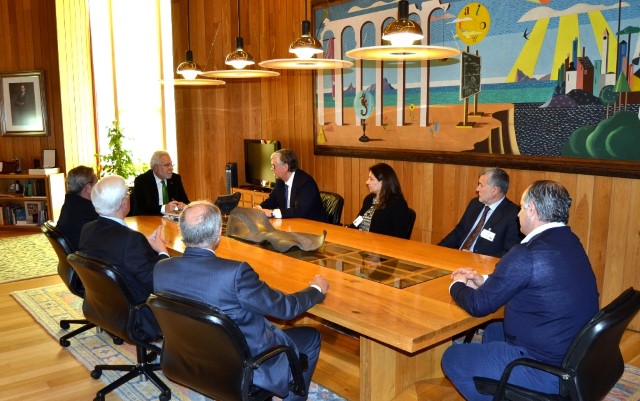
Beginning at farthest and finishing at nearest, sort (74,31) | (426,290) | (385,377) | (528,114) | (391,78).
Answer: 1. (74,31)
2. (391,78)
3. (528,114)
4. (385,377)
5. (426,290)

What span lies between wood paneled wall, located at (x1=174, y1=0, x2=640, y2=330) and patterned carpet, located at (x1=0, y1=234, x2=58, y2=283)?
222cm

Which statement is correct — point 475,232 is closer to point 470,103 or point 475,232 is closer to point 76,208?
point 470,103

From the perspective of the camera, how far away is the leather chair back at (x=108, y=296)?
2.70 meters

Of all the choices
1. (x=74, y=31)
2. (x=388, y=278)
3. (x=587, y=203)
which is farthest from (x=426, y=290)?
(x=74, y=31)

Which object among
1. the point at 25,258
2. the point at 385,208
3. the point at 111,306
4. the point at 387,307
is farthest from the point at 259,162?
the point at 387,307

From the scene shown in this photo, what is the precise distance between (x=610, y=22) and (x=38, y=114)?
26.2 ft

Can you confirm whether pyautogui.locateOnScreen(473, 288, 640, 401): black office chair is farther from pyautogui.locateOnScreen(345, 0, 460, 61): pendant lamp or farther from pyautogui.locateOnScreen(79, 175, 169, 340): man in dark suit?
pyautogui.locateOnScreen(79, 175, 169, 340): man in dark suit

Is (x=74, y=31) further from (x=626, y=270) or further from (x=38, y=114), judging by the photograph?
(x=626, y=270)

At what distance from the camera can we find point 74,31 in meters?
8.40

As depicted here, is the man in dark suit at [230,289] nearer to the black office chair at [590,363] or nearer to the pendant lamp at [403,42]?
the black office chair at [590,363]

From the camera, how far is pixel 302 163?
6.84m

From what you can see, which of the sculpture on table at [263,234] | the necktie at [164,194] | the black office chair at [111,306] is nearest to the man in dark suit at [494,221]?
the sculpture on table at [263,234]

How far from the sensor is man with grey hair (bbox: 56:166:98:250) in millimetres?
3744

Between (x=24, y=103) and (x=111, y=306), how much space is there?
704cm
